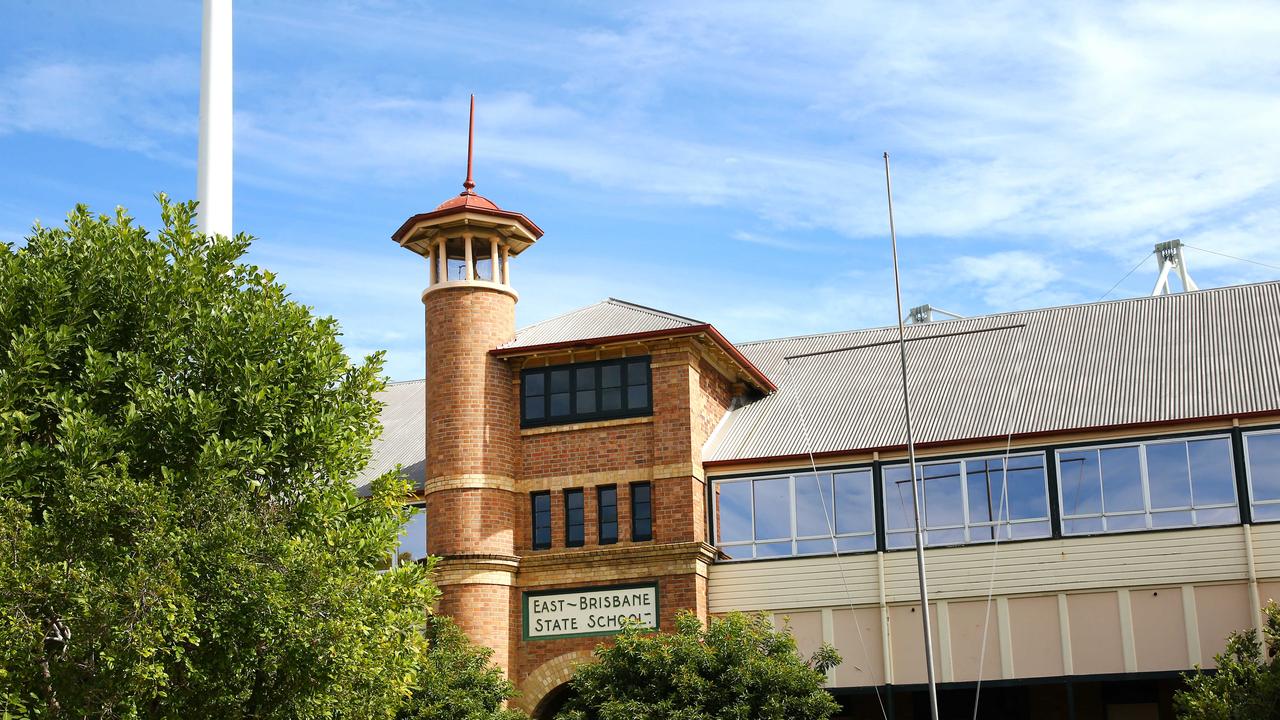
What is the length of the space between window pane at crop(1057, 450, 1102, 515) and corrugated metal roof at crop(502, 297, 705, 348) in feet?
31.2

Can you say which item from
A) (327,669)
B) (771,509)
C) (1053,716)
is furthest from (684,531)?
(327,669)

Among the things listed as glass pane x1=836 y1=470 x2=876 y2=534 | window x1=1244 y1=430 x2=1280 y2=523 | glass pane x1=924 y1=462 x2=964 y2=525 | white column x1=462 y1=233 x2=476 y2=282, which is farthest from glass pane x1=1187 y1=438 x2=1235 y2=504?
white column x1=462 y1=233 x2=476 y2=282

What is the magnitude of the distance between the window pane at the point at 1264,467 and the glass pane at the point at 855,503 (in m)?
8.56

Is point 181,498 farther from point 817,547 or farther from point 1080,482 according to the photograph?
point 1080,482

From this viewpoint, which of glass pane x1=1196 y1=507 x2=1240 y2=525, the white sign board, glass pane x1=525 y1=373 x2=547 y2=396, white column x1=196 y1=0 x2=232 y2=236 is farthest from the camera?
glass pane x1=525 y1=373 x2=547 y2=396

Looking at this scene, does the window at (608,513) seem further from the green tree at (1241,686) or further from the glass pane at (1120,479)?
the green tree at (1241,686)

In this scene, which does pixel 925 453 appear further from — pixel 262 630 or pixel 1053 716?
pixel 262 630

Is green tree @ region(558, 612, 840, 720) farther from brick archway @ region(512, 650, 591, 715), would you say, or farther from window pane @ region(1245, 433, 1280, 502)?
window pane @ region(1245, 433, 1280, 502)

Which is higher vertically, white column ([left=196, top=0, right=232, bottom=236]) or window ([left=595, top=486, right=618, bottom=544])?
white column ([left=196, top=0, right=232, bottom=236])

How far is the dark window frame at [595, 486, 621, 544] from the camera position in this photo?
37219 mm

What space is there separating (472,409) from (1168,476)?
16557 mm

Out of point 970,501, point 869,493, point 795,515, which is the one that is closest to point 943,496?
point 970,501

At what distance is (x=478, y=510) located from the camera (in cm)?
3700

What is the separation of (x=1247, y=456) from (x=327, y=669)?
22.2 meters
